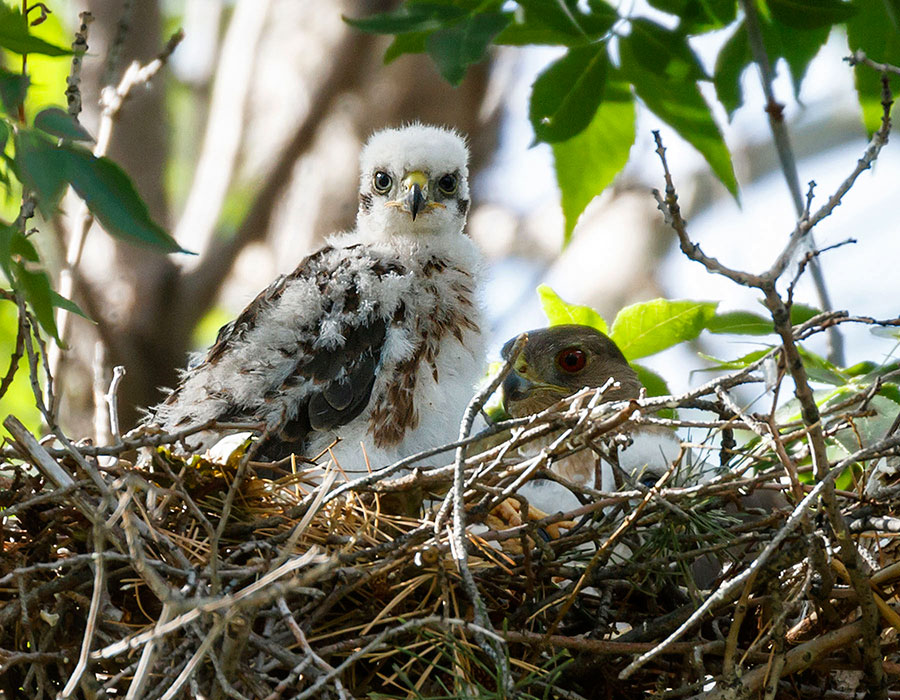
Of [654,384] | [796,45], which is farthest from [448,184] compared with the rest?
[796,45]

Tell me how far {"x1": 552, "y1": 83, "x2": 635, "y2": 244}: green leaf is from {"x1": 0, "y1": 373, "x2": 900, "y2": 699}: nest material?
114 cm

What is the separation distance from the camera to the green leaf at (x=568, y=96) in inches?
127

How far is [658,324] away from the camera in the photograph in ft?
11.8

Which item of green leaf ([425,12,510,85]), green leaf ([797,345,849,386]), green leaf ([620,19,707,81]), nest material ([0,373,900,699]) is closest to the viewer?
nest material ([0,373,900,699])

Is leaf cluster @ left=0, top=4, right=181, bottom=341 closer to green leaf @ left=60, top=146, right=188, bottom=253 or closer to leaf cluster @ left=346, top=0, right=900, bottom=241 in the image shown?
green leaf @ left=60, top=146, right=188, bottom=253

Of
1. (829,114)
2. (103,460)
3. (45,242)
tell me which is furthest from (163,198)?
(829,114)

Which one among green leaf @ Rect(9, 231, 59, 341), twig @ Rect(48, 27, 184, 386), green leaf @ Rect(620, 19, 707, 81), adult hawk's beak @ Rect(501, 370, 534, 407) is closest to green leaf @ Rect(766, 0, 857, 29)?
green leaf @ Rect(620, 19, 707, 81)

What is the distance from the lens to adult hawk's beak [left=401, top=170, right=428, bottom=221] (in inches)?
146

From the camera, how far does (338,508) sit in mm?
2592

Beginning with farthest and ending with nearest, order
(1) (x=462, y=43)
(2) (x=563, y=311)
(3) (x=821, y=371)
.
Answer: (2) (x=563, y=311), (3) (x=821, y=371), (1) (x=462, y=43)

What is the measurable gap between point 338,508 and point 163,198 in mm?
3990

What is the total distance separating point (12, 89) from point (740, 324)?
85.5 inches

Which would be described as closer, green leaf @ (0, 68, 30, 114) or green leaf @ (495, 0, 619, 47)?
green leaf @ (0, 68, 30, 114)

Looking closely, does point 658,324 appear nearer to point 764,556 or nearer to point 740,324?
point 740,324
